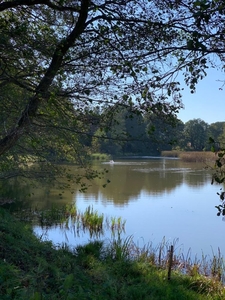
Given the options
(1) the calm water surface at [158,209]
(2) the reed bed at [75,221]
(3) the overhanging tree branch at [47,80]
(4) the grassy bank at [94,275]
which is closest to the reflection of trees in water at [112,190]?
(1) the calm water surface at [158,209]

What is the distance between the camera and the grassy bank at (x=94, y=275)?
3.27m

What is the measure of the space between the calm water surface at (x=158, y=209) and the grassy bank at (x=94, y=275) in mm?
1549

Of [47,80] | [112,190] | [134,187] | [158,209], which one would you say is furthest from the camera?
[134,187]

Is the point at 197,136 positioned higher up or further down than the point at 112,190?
higher up

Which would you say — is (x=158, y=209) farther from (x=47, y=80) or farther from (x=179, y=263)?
(x=47, y=80)

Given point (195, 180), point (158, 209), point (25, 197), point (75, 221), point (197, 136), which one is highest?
point (197, 136)

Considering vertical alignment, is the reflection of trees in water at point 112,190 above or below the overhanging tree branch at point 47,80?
below

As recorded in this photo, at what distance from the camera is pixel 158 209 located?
1213cm

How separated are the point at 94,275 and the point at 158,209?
781 centimetres

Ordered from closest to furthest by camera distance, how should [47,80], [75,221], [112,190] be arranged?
[47,80] → [75,221] → [112,190]

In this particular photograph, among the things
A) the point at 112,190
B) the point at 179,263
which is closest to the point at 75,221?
the point at 179,263

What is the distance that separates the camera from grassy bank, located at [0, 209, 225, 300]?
129 inches

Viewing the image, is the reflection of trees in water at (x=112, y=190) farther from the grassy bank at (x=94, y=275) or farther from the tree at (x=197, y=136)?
the grassy bank at (x=94, y=275)

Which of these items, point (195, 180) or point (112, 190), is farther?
point (195, 180)
